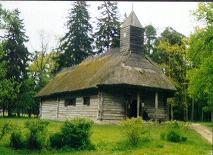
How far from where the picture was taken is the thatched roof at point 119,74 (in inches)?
1118

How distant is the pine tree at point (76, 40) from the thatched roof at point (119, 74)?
2101 cm

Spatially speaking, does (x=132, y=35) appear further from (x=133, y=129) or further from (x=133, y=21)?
(x=133, y=129)

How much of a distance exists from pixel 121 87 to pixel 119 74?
43.7 inches

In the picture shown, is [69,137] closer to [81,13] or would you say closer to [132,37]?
[132,37]

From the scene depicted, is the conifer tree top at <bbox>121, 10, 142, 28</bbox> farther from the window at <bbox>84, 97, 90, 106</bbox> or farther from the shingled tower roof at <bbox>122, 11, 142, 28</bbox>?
the window at <bbox>84, 97, 90, 106</bbox>

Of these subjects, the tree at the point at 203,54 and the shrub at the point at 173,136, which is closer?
the shrub at the point at 173,136

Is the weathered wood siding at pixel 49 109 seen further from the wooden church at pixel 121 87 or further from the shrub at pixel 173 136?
the shrub at pixel 173 136

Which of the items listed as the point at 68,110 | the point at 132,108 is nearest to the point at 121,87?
the point at 132,108

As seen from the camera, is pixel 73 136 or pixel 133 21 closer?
pixel 73 136

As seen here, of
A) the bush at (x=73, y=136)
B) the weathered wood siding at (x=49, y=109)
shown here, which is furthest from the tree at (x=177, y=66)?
the bush at (x=73, y=136)

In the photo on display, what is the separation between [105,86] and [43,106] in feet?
54.2

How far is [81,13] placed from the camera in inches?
2341

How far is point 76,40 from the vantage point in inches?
2281

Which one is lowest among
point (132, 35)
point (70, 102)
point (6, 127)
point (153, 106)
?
point (6, 127)
